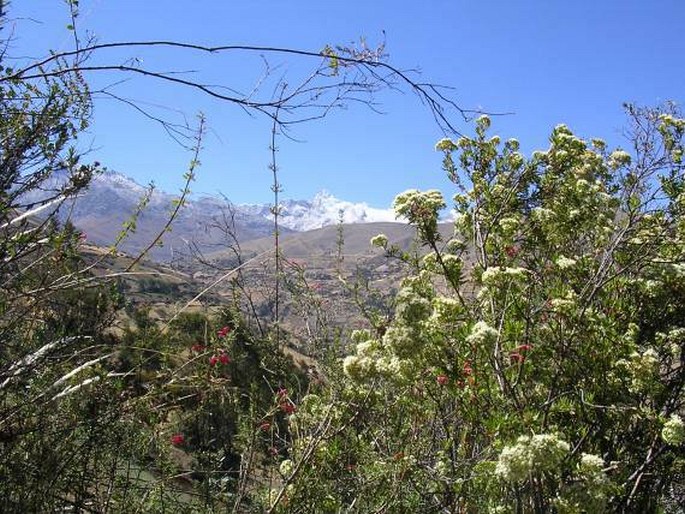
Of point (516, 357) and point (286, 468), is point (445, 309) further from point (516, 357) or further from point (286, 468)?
point (286, 468)

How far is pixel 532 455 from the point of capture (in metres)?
3.13

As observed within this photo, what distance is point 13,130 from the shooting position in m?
4.10

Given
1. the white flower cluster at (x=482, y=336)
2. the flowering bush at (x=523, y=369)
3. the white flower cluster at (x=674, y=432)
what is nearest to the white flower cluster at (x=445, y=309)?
the flowering bush at (x=523, y=369)

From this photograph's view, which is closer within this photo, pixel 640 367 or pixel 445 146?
pixel 640 367

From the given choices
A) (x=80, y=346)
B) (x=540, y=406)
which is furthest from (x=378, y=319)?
(x=80, y=346)

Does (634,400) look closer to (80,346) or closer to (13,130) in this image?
(80,346)

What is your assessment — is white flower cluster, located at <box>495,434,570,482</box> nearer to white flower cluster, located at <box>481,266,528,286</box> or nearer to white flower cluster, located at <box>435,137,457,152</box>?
white flower cluster, located at <box>481,266,528,286</box>

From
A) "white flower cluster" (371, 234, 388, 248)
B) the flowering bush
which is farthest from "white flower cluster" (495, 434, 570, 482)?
"white flower cluster" (371, 234, 388, 248)

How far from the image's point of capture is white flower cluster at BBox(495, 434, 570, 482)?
3135mm

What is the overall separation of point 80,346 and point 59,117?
1.97 meters

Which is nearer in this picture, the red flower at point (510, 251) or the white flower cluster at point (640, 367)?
Result: the white flower cluster at point (640, 367)

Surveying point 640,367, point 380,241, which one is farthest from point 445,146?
point 640,367

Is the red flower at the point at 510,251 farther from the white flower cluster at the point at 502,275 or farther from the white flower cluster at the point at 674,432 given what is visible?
the white flower cluster at the point at 674,432

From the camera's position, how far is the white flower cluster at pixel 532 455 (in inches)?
123
